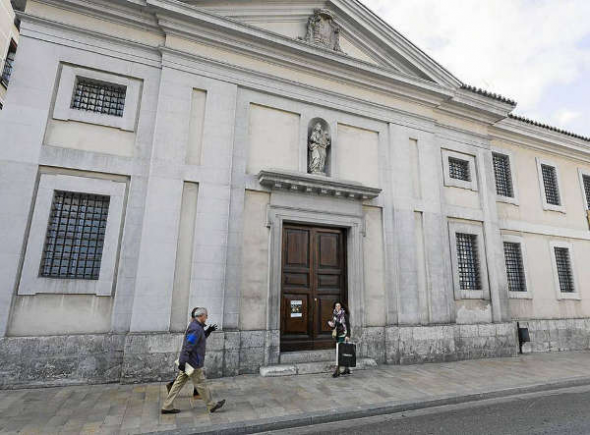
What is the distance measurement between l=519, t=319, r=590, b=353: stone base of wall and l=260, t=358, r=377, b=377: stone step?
274 inches

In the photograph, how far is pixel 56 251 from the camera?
Result: 6691mm

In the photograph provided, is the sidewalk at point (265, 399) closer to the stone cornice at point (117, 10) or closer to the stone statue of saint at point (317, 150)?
the stone statue of saint at point (317, 150)

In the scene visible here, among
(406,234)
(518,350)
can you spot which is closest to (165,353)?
(406,234)

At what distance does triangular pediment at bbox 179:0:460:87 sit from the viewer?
9.13 meters

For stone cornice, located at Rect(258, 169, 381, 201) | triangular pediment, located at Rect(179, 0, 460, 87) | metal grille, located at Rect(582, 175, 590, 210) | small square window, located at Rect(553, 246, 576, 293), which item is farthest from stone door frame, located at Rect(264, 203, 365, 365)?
metal grille, located at Rect(582, 175, 590, 210)

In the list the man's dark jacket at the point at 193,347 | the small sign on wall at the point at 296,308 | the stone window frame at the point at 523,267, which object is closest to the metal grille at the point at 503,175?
the stone window frame at the point at 523,267

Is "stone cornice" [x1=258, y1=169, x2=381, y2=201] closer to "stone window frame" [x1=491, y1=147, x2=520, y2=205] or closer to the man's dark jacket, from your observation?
the man's dark jacket

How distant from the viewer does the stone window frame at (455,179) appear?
35.9 ft

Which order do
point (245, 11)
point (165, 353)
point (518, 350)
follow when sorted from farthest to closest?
point (518, 350)
point (245, 11)
point (165, 353)

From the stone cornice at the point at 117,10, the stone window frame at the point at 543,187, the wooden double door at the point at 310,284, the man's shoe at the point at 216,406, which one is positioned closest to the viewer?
the man's shoe at the point at 216,406

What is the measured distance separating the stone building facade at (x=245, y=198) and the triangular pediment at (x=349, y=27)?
1.9 inches

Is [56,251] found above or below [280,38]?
below

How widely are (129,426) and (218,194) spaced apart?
473 centimetres

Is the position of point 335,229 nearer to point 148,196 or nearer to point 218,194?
point 218,194
